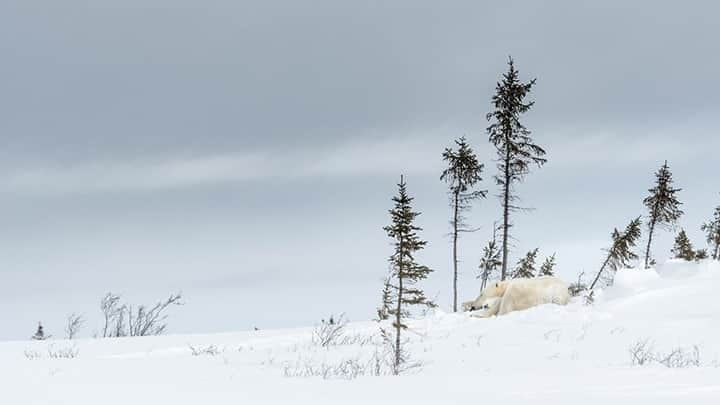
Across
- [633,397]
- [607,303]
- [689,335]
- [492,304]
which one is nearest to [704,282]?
[607,303]

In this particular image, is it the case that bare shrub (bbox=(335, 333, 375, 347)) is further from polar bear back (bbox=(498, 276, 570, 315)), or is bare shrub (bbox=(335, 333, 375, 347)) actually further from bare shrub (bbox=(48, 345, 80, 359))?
polar bear back (bbox=(498, 276, 570, 315))

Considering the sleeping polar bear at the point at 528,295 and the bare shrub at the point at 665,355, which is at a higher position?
the sleeping polar bear at the point at 528,295

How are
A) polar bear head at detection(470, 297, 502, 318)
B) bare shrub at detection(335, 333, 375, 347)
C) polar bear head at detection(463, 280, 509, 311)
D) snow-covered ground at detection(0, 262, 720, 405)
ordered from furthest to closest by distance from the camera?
polar bear head at detection(463, 280, 509, 311), polar bear head at detection(470, 297, 502, 318), bare shrub at detection(335, 333, 375, 347), snow-covered ground at detection(0, 262, 720, 405)

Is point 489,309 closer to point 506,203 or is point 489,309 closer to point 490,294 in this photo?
point 490,294

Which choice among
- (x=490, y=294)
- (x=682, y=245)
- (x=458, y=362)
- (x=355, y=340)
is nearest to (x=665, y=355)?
(x=458, y=362)

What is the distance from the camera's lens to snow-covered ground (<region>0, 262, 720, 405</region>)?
6184mm

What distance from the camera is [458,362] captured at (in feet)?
38.1

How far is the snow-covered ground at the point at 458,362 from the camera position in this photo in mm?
6184

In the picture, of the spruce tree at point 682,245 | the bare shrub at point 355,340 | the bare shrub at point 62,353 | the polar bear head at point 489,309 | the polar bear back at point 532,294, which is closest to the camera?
the bare shrub at point 62,353

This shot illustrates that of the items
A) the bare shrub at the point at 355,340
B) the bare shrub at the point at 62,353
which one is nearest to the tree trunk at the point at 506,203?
the bare shrub at the point at 355,340

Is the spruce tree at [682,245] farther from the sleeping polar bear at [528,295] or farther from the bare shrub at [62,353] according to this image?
the bare shrub at [62,353]

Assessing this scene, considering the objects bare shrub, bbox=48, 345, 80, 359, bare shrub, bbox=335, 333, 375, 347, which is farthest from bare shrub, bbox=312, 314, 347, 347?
bare shrub, bbox=48, 345, 80, 359

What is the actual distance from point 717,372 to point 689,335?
7575 millimetres

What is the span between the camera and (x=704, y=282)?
1973 centimetres
